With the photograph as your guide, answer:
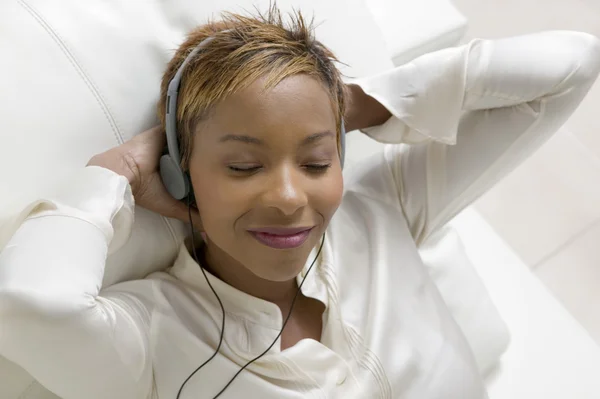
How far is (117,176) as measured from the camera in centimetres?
79

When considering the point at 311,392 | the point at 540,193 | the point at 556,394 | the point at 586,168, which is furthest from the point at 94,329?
the point at 586,168

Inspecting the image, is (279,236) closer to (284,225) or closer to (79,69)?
(284,225)

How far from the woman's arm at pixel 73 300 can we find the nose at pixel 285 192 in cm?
20

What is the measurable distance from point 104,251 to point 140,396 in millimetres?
232

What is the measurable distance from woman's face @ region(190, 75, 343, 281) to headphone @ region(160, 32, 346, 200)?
0.10 ft

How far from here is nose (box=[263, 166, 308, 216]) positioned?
0.75 m

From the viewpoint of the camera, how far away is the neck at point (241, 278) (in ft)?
2.96

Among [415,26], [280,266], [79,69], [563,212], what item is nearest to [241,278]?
[280,266]

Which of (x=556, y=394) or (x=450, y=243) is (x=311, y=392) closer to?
(x=450, y=243)

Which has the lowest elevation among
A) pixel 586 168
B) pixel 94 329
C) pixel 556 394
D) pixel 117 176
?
pixel 556 394

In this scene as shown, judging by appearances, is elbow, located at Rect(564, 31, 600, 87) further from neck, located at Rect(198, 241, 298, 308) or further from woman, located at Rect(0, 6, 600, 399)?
neck, located at Rect(198, 241, 298, 308)

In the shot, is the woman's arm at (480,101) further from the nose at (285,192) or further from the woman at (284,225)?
the nose at (285,192)

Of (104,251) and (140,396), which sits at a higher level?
(104,251)

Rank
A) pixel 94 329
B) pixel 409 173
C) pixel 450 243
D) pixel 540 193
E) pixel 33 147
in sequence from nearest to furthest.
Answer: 1. pixel 94 329
2. pixel 33 147
3. pixel 409 173
4. pixel 450 243
5. pixel 540 193
